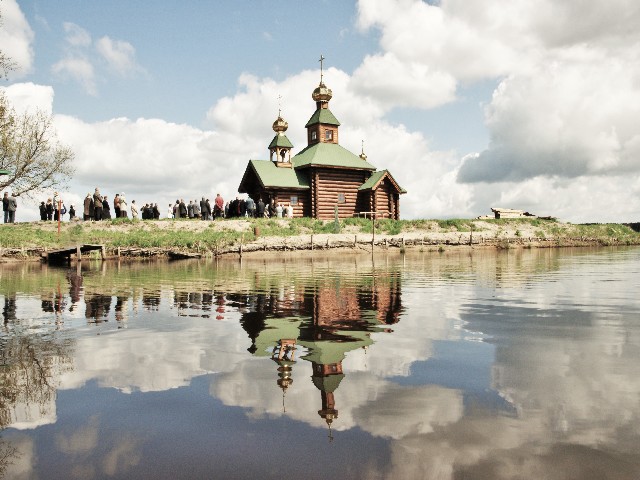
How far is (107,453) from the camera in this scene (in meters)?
3.66

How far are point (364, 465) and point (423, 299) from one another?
8.77 metres

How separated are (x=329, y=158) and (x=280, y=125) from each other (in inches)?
247

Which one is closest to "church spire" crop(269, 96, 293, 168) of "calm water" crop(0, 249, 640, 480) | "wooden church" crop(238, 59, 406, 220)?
"wooden church" crop(238, 59, 406, 220)

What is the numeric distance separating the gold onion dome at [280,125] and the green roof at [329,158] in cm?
284

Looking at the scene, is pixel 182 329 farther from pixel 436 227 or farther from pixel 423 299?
pixel 436 227

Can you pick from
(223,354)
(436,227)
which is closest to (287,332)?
(223,354)

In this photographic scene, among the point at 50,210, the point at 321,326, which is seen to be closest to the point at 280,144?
the point at 50,210

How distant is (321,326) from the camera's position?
8305mm

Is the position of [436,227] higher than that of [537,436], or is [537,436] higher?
[436,227]

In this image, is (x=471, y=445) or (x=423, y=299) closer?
(x=471, y=445)

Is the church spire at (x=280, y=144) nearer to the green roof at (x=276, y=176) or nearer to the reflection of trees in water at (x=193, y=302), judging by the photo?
the green roof at (x=276, y=176)

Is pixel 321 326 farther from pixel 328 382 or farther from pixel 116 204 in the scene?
pixel 116 204

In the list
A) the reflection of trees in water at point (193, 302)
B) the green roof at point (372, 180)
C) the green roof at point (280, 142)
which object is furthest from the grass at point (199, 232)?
the reflection of trees in water at point (193, 302)

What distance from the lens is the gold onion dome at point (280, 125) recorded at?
46.9 metres
